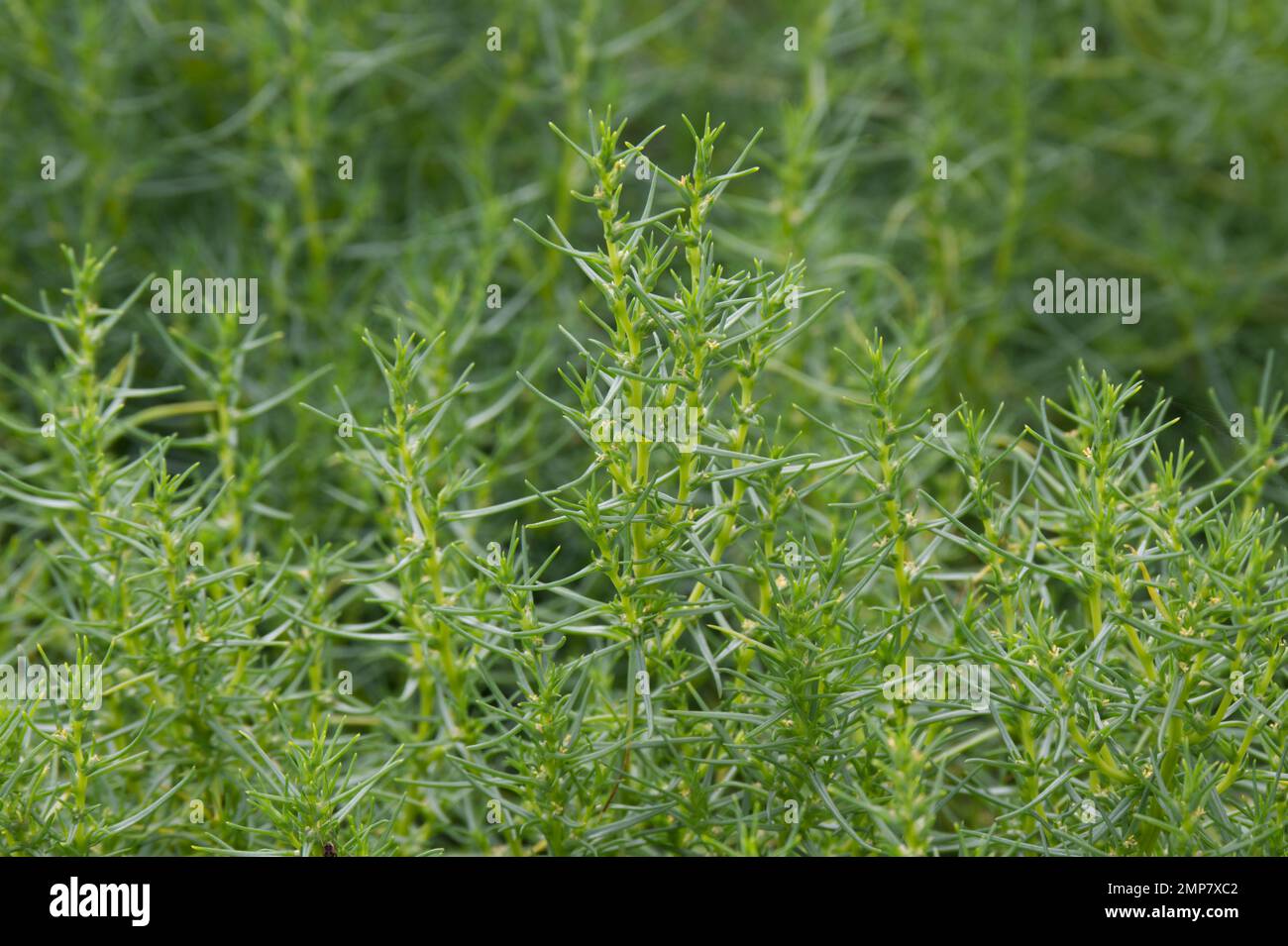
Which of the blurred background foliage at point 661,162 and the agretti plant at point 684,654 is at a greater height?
the blurred background foliage at point 661,162

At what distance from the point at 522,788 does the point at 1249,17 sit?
1017 mm

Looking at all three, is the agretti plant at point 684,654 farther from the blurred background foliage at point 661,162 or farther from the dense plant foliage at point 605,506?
the blurred background foliage at point 661,162

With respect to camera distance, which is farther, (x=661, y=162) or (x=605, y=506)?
(x=661, y=162)

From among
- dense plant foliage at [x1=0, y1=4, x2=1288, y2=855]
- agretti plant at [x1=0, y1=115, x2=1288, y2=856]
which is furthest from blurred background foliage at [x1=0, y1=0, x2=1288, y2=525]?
agretti plant at [x1=0, y1=115, x2=1288, y2=856]

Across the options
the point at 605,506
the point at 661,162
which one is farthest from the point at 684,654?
the point at 661,162

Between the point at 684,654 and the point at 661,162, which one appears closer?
the point at 684,654

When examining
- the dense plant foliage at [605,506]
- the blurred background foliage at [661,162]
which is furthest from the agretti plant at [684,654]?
the blurred background foliage at [661,162]

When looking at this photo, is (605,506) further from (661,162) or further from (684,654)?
(661,162)

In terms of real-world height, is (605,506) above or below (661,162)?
below

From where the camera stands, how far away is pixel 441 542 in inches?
34.0

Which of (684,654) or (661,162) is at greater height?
(661,162)

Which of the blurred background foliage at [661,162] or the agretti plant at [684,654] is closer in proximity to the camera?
the agretti plant at [684,654]
